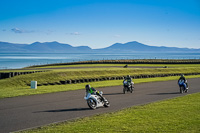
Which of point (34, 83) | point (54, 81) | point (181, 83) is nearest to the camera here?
point (181, 83)

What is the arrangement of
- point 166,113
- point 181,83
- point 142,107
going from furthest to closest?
point 181,83 → point 142,107 → point 166,113

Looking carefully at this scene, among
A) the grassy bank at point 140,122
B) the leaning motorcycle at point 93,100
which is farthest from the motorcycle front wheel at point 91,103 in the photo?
the grassy bank at point 140,122

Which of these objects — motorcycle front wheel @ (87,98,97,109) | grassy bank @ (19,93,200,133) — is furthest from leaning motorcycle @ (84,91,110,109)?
grassy bank @ (19,93,200,133)

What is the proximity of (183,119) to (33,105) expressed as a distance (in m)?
9.24

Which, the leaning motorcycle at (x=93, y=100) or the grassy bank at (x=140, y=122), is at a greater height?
the leaning motorcycle at (x=93, y=100)

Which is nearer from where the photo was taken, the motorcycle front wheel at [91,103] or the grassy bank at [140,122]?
the grassy bank at [140,122]

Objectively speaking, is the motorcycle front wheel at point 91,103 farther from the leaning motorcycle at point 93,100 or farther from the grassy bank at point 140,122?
the grassy bank at point 140,122

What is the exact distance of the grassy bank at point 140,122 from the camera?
11.0 m

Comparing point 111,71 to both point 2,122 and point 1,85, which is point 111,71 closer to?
point 1,85

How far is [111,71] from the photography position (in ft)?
153

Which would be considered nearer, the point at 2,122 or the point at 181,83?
the point at 2,122

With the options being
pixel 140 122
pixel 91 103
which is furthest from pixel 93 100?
pixel 140 122

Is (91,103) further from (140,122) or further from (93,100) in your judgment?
(140,122)

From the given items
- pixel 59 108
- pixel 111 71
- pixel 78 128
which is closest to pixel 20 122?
pixel 78 128
